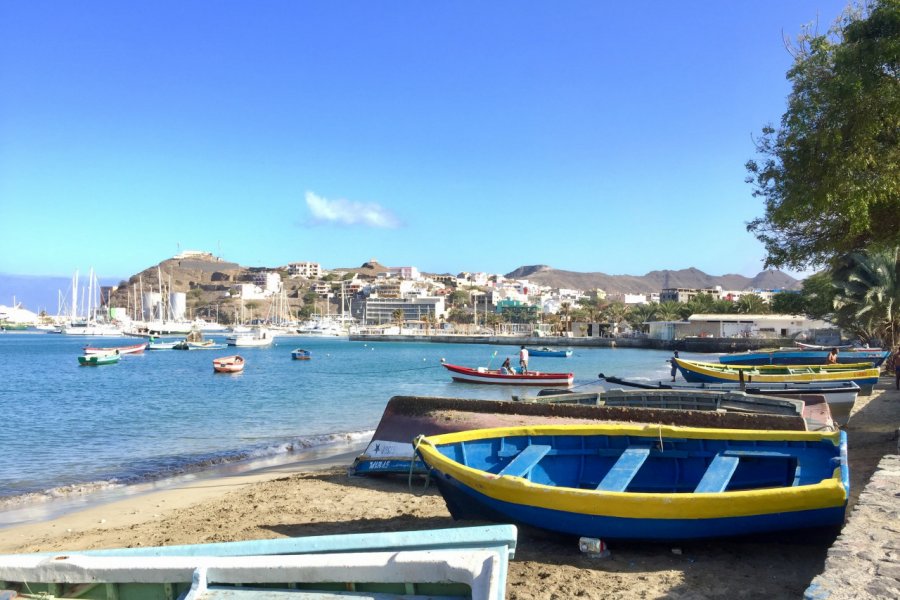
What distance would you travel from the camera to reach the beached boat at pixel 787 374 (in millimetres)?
19453

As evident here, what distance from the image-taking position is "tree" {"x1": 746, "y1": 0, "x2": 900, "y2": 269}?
11.2 m

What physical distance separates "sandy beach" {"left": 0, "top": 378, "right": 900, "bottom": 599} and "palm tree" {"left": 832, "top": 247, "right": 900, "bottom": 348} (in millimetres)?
22729

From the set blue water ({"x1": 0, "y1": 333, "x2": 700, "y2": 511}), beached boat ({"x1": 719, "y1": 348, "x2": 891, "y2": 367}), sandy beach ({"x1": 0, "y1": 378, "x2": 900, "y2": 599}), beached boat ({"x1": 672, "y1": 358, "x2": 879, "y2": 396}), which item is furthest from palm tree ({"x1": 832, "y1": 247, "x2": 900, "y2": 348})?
sandy beach ({"x1": 0, "y1": 378, "x2": 900, "y2": 599})

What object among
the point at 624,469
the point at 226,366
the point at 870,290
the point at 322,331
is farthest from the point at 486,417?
the point at 322,331

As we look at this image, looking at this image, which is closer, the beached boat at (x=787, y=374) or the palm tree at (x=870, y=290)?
the beached boat at (x=787, y=374)

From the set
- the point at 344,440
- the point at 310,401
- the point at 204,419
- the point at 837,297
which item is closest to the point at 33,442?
the point at 204,419

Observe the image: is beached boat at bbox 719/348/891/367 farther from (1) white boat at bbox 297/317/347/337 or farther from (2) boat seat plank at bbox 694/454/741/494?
(1) white boat at bbox 297/317/347/337

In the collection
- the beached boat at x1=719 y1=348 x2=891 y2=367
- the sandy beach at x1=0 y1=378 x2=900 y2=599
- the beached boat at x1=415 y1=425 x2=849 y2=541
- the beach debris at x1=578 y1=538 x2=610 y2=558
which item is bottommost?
the sandy beach at x1=0 y1=378 x2=900 y2=599

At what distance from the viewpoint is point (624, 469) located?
748 centimetres

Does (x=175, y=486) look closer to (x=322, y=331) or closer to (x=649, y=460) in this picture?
(x=649, y=460)

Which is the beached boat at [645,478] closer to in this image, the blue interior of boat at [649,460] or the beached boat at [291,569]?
the blue interior of boat at [649,460]

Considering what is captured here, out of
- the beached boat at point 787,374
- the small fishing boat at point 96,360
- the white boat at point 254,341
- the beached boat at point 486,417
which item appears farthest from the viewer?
the white boat at point 254,341

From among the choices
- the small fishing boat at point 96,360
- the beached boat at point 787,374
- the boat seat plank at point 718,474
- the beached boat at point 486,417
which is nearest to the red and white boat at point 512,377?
the beached boat at point 787,374

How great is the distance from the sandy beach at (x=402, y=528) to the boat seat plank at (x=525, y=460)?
0.70m
